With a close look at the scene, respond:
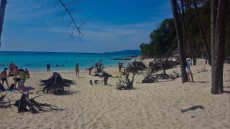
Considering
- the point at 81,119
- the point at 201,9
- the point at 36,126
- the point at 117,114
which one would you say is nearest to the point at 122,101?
the point at 117,114

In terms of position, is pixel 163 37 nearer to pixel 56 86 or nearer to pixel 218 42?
pixel 56 86

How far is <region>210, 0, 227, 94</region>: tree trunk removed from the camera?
479 inches

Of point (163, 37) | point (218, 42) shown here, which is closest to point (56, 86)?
point (218, 42)

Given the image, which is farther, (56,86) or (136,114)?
(56,86)

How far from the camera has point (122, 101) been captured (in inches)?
522

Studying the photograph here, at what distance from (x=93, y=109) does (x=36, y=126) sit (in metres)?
2.97

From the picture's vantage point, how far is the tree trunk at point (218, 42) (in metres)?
12.2

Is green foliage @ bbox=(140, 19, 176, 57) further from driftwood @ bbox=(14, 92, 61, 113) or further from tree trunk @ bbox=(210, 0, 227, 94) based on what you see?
driftwood @ bbox=(14, 92, 61, 113)

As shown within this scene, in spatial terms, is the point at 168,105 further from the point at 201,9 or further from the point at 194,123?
the point at 201,9

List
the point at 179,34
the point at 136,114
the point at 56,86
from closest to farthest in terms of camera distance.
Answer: the point at 136,114
the point at 179,34
the point at 56,86

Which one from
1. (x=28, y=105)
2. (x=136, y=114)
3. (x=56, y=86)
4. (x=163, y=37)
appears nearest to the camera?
(x=136, y=114)

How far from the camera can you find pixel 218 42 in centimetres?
1234

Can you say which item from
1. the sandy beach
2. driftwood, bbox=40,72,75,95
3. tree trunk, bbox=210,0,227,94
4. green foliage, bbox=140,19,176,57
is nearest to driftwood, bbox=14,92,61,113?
the sandy beach

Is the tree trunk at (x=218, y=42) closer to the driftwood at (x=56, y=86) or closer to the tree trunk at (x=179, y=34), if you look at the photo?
the tree trunk at (x=179, y=34)
